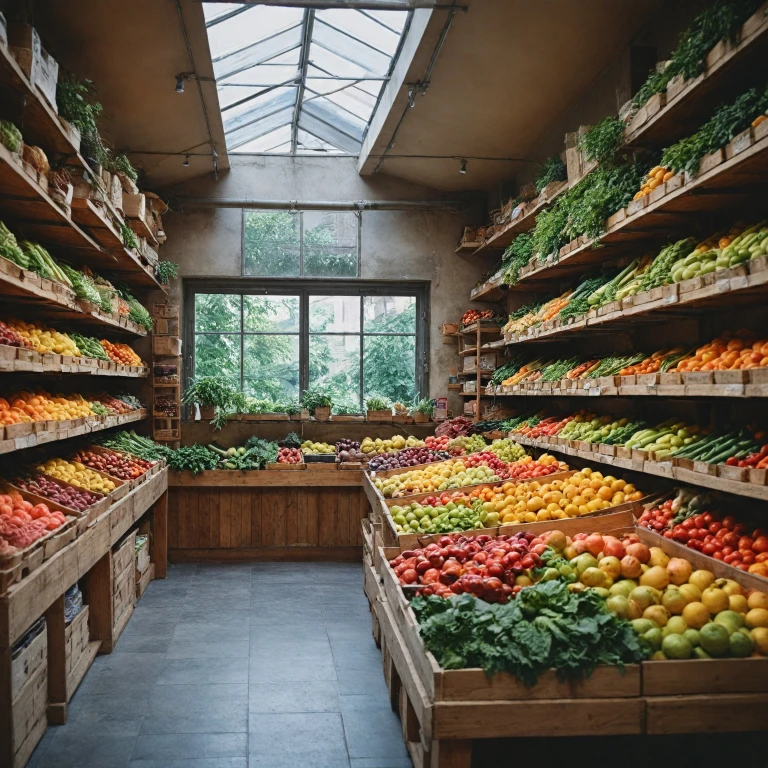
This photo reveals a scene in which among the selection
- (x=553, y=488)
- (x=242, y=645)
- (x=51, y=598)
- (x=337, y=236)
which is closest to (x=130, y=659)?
(x=242, y=645)

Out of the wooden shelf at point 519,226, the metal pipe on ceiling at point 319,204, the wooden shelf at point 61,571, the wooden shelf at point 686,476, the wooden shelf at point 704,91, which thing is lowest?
the wooden shelf at point 61,571

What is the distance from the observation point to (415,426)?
902 cm

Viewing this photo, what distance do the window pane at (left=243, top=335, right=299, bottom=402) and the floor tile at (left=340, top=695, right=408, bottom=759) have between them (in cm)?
533

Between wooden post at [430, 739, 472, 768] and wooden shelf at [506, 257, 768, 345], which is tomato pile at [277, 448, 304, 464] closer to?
wooden shelf at [506, 257, 768, 345]

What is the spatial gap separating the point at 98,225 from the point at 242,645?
3.34 meters

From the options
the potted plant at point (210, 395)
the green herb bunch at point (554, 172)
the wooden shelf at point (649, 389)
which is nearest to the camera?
the wooden shelf at point (649, 389)

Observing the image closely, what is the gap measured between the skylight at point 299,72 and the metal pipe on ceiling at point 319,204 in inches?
26.2

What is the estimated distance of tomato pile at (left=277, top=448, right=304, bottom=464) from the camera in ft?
25.9

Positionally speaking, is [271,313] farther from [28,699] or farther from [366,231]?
[28,699]

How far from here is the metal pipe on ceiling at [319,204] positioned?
8.88 metres

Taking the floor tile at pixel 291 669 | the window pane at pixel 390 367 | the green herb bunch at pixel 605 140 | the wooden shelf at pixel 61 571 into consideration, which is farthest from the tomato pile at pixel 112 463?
the green herb bunch at pixel 605 140

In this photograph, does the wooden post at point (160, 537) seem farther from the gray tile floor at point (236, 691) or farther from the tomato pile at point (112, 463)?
the tomato pile at point (112, 463)

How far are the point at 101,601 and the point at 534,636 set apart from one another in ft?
11.2

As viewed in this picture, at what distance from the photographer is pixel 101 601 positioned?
492 cm
